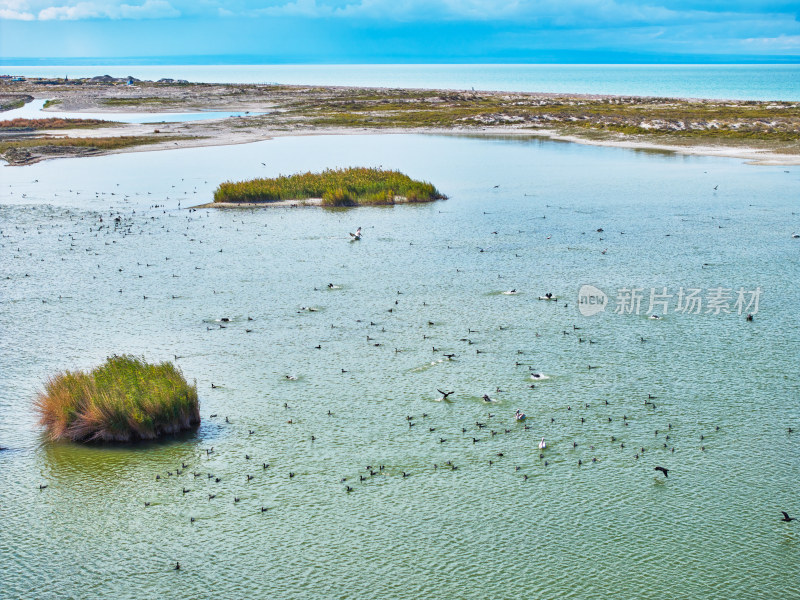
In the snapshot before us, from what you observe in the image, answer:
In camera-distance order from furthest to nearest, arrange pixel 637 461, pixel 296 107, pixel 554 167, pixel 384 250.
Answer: pixel 296 107 < pixel 554 167 < pixel 384 250 < pixel 637 461

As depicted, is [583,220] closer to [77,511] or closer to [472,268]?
[472,268]

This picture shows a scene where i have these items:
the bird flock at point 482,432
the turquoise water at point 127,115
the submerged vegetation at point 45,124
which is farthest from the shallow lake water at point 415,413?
the turquoise water at point 127,115

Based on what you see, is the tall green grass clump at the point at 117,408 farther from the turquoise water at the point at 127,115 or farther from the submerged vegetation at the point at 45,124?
the turquoise water at the point at 127,115

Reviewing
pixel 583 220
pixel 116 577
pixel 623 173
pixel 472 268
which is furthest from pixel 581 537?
pixel 623 173

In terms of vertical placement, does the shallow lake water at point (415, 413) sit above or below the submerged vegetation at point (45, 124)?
below

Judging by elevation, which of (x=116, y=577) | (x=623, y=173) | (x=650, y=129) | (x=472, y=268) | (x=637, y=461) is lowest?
(x=116, y=577)

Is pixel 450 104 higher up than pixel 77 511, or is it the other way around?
pixel 450 104

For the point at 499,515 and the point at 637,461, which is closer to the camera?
the point at 499,515
